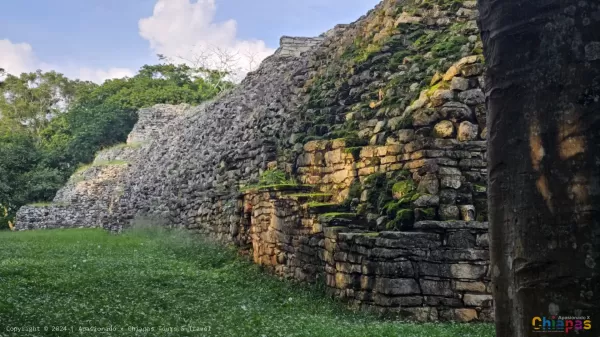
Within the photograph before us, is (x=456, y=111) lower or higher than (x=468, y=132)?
higher

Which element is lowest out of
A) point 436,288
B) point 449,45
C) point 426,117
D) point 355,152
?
point 436,288

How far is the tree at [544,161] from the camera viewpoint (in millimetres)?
2168

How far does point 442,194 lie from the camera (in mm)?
7910

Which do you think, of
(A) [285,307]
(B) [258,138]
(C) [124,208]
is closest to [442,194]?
(A) [285,307]

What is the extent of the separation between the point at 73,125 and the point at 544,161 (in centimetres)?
4707

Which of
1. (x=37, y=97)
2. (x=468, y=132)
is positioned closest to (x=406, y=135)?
(x=468, y=132)

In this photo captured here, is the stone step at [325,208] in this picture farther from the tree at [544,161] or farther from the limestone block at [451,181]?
the tree at [544,161]

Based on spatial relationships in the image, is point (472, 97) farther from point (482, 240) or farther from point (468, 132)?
point (482, 240)

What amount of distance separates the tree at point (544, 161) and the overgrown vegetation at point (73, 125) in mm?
30395

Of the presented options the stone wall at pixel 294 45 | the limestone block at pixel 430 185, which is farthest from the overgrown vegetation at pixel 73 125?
the limestone block at pixel 430 185

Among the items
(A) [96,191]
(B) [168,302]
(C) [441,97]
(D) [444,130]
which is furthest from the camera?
(A) [96,191]

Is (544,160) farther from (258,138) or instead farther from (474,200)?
(258,138)

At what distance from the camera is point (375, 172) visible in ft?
30.6

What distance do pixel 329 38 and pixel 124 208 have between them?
14.3 metres
